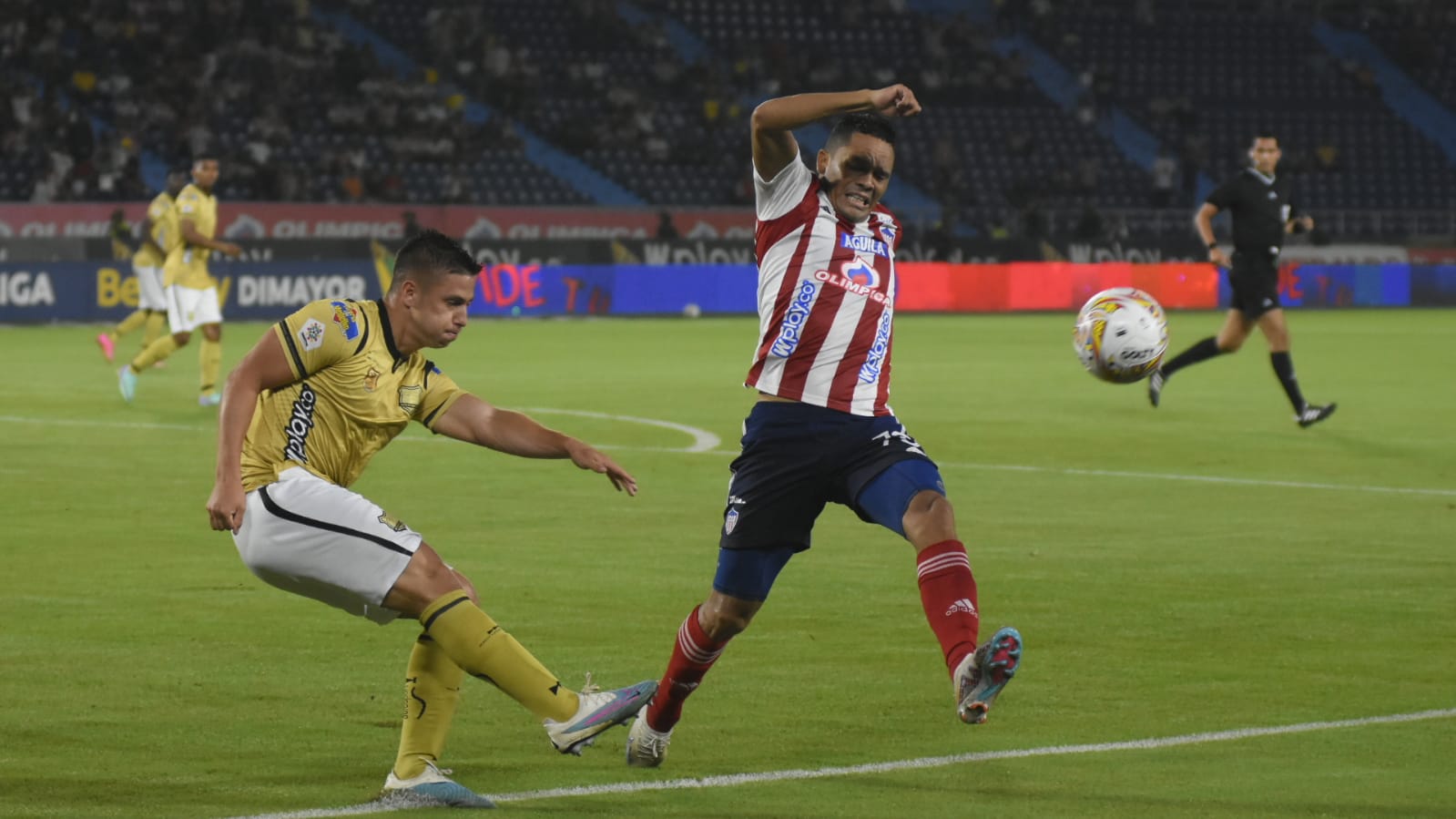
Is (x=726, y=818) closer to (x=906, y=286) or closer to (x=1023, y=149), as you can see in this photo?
(x=906, y=286)

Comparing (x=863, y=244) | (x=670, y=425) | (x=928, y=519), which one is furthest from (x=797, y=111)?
(x=670, y=425)

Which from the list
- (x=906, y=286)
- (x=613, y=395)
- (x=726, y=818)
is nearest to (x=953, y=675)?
(x=726, y=818)

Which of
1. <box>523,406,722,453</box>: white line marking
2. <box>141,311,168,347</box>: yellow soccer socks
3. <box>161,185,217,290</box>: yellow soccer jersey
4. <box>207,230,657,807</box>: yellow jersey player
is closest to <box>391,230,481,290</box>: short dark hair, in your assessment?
<box>207,230,657,807</box>: yellow jersey player

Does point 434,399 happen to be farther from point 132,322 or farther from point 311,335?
point 132,322

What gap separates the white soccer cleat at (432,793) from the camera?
5875 mm

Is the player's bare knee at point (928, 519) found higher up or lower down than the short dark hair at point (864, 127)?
lower down

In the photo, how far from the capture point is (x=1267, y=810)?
5.84 meters

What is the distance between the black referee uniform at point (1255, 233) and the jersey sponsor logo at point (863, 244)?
493 inches

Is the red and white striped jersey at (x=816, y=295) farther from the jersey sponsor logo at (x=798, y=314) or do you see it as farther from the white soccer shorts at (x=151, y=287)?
the white soccer shorts at (x=151, y=287)

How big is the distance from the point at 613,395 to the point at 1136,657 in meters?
13.5

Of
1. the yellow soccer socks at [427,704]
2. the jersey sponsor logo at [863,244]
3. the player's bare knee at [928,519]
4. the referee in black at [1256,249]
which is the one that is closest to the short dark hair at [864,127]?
the jersey sponsor logo at [863,244]

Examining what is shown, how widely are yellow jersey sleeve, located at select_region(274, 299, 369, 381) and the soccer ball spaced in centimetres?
671

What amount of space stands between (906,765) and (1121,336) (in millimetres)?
6913

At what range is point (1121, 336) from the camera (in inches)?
510
